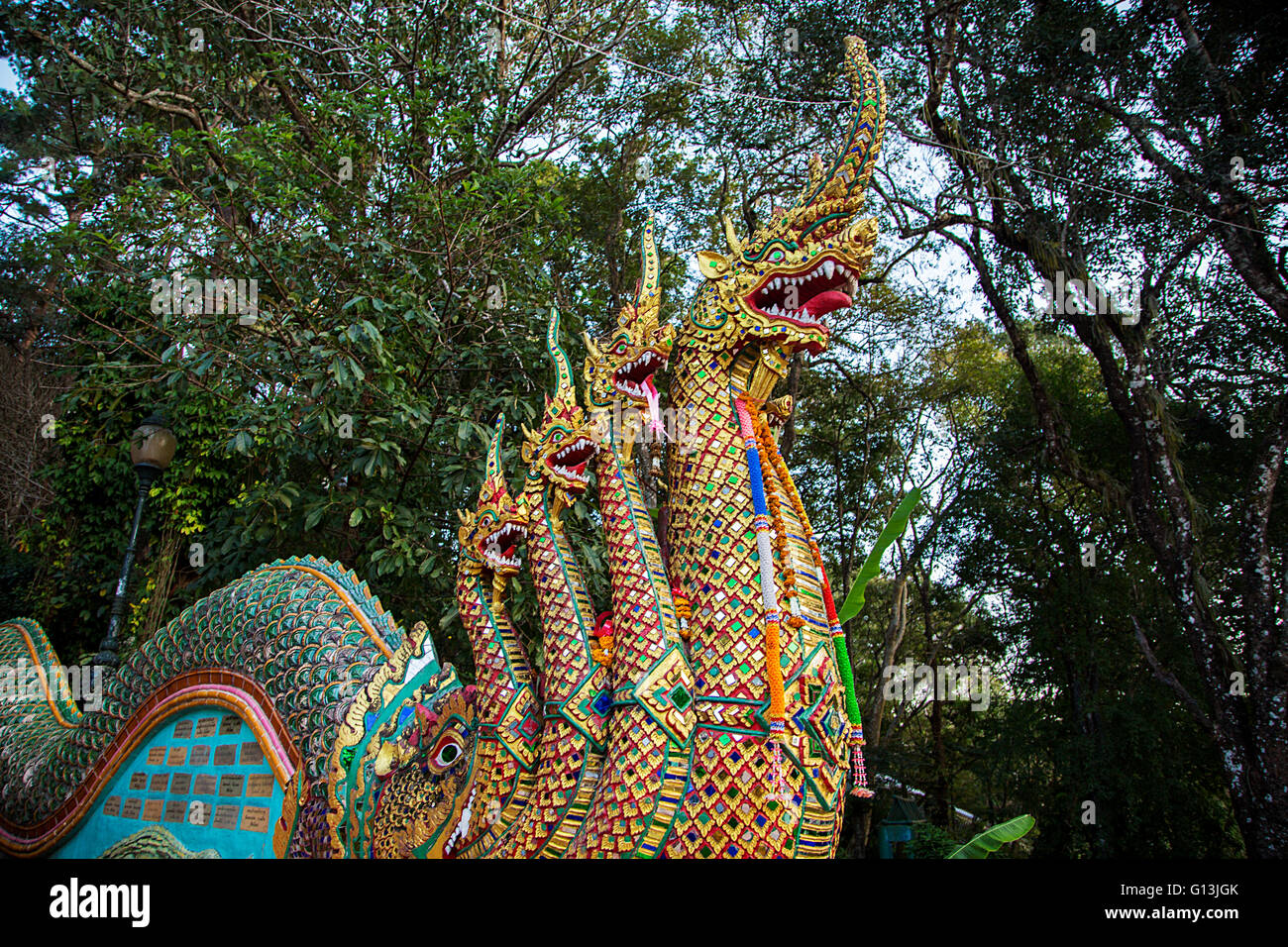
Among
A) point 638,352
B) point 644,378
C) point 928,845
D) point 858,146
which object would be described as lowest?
point 928,845

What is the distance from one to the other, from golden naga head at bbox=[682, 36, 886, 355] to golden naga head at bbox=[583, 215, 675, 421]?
16cm

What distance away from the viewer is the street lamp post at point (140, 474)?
520 cm

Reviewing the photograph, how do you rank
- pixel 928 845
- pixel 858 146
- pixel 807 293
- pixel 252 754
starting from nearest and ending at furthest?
pixel 858 146 < pixel 807 293 < pixel 252 754 < pixel 928 845

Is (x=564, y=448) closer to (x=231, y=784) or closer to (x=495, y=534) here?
(x=495, y=534)

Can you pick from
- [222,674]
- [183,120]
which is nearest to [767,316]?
[222,674]

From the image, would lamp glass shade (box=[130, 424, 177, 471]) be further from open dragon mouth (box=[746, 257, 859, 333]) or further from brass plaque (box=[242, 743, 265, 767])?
open dragon mouth (box=[746, 257, 859, 333])

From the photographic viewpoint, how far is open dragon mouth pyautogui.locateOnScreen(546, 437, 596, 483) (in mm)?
3600

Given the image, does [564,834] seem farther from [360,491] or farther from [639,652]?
[360,491]

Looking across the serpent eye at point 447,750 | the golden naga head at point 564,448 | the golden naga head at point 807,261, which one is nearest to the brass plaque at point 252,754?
the serpent eye at point 447,750

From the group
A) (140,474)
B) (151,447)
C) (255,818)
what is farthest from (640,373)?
(140,474)

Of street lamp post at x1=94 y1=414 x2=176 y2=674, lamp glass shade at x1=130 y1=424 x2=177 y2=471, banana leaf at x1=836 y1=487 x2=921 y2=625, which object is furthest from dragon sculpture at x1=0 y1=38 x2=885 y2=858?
lamp glass shade at x1=130 y1=424 x2=177 y2=471

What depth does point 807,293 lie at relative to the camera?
3.33 metres

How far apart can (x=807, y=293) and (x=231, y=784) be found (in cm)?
369

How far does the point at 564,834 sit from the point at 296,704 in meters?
1.80
